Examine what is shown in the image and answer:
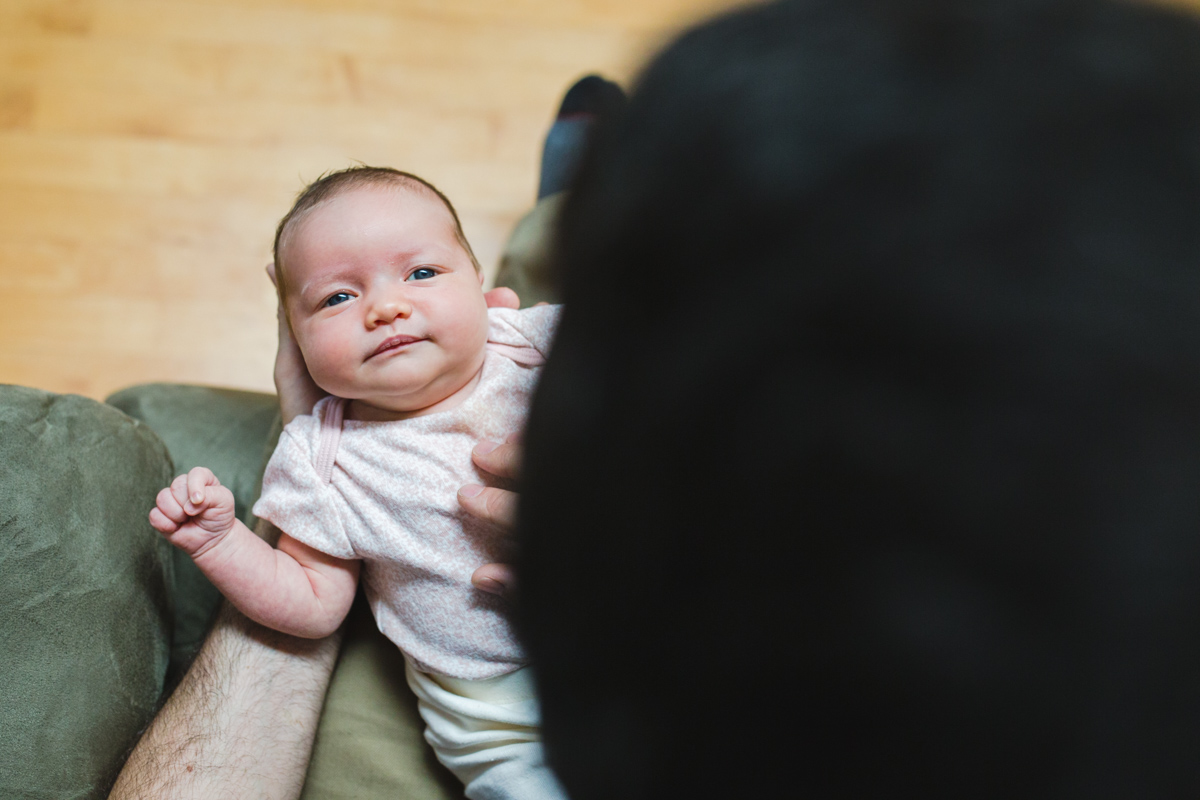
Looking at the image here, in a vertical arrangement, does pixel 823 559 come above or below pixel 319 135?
above

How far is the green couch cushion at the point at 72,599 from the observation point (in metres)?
0.68

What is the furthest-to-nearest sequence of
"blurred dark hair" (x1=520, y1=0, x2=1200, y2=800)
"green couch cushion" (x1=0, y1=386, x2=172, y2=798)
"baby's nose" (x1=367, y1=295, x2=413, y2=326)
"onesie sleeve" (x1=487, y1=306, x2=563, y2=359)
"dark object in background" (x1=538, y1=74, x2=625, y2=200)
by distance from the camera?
A: 1. "dark object in background" (x1=538, y1=74, x2=625, y2=200)
2. "onesie sleeve" (x1=487, y1=306, x2=563, y2=359)
3. "baby's nose" (x1=367, y1=295, x2=413, y2=326)
4. "green couch cushion" (x1=0, y1=386, x2=172, y2=798)
5. "blurred dark hair" (x1=520, y1=0, x2=1200, y2=800)

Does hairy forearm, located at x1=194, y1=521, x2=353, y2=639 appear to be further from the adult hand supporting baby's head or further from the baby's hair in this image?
the baby's hair

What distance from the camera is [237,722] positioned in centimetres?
77

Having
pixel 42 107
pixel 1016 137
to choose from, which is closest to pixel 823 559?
pixel 1016 137

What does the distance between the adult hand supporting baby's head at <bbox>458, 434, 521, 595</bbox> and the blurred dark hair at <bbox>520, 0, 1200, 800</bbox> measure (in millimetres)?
452

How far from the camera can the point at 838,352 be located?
252mm

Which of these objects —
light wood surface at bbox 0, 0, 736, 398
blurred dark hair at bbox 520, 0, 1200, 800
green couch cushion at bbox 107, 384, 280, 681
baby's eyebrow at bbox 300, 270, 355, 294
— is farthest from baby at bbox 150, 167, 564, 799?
light wood surface at bbox 0, 0, 736, 398

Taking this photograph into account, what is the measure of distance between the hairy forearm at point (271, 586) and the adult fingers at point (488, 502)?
175 millimetres

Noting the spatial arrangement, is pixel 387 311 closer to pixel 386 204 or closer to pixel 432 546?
pixel 386 204

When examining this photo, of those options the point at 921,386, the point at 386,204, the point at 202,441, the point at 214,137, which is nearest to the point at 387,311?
the point at 386,204

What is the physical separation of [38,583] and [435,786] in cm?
41

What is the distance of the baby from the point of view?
2.49 feet

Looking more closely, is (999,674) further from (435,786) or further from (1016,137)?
(435,786)
